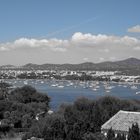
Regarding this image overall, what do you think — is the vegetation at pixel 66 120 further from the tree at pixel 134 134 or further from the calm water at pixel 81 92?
the calm water at pixel 81 92

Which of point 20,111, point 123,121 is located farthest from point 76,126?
point 20,111

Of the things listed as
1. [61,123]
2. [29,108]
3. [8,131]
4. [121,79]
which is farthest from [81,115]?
[121,79]

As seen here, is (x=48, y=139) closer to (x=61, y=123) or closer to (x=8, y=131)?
(x=61, y=123)

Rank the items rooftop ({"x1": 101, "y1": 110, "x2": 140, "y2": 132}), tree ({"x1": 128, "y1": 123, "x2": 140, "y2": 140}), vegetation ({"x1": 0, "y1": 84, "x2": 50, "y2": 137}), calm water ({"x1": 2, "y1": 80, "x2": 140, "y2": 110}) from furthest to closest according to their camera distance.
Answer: calm water ({"x1": 2, "y1": 80, "x2": 140, "y2": 110}) → vegetation ({"x1": 0, "y1": 84, "x2": 50, "y2": 137}) → rooftop ({"x1": 101, "y1": 110, "x2": 140, "y2": 132}) → tree ({"x1": 128, "y1": 123, "x2": 140, "y2": 140})

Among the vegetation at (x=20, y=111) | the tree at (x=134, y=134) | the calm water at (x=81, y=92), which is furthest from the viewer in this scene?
the calm water at (x=81, y=92)

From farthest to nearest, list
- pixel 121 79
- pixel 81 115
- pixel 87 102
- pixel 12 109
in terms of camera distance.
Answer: pixel 121 79
pixel 12 109
pixel 87 102
pixel 81 115

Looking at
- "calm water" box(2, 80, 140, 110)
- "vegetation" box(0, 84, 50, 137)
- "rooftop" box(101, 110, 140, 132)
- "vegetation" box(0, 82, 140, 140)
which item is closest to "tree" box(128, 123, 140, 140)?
"vegetation" box(0, 82, 140, 140)

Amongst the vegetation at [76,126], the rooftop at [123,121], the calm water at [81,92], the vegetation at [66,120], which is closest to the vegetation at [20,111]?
the vegetation at [66,120]

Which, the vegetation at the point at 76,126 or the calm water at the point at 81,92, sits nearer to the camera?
the vegetation at the point at 76,126

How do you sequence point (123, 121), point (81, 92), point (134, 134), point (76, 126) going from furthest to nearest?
point (81, 92) → point (76, 126) → point (123, 121) → point (134, 134)

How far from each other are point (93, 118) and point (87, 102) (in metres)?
7.90

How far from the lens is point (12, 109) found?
154ft

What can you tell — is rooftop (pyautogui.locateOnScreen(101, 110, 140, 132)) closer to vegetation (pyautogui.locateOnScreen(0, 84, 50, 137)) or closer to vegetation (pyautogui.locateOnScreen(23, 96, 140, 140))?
vegetation (pyautogui.locateOnScreen(23, 96, 140, 140))

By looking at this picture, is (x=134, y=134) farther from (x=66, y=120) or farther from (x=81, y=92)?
(x=81, y=92)
